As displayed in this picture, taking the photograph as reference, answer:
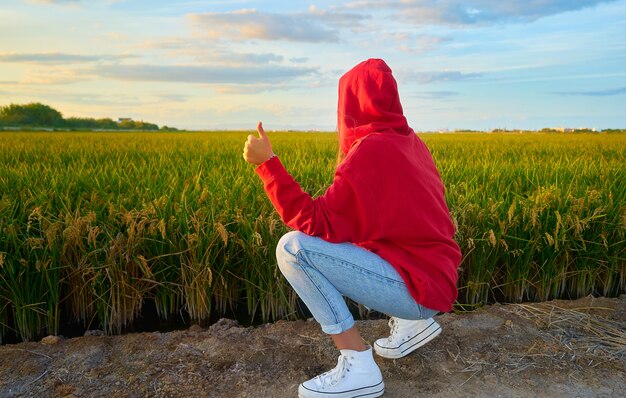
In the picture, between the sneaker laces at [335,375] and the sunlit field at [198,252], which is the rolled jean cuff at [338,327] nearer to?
the sneaker laces at [335,375]

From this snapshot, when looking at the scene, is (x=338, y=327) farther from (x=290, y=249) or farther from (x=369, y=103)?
(x=369, y=103)

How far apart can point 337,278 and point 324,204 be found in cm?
32

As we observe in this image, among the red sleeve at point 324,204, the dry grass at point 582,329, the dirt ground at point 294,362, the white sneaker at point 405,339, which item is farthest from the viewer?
the dry grass at point 582,329

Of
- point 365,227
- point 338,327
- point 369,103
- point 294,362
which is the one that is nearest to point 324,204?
point 365,227

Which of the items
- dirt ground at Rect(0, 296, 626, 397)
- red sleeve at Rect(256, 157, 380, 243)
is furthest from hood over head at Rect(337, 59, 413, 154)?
dirt ground at Rect(0, 296, 626, 397)

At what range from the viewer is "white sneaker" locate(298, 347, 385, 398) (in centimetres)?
206

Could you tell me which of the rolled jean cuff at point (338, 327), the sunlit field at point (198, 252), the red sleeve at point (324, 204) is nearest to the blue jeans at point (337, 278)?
the rolled jean cuff at point (338, 327)

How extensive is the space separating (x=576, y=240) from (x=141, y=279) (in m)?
2.49

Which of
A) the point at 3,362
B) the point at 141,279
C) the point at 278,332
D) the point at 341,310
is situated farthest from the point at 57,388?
the point at 341,310

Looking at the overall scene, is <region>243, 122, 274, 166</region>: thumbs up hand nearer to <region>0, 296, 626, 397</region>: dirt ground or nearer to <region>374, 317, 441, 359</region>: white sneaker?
<region>0, 296, 626, 397</region>: dirt ground

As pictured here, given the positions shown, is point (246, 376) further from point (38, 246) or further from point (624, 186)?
point (624, 186)

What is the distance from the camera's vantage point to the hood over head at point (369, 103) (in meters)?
1.90

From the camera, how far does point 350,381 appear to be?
206 cm

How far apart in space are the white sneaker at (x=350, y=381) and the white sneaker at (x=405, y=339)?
29 cm
